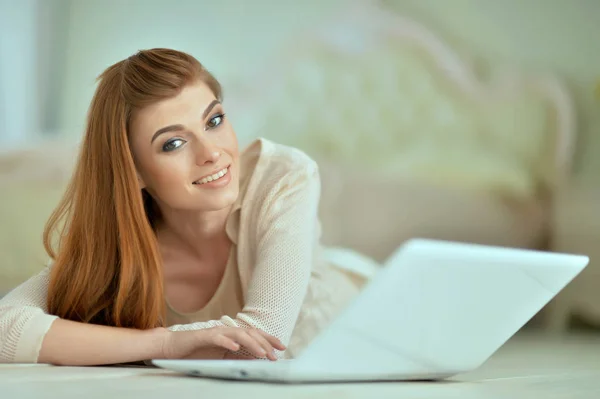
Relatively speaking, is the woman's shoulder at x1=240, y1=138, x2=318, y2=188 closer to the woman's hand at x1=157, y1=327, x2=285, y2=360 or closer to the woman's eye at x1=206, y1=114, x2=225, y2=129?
the woman's eye at x1=206, y1=114, x2=225, y2=129

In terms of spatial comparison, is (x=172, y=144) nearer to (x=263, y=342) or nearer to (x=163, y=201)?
(x=163, y=201)

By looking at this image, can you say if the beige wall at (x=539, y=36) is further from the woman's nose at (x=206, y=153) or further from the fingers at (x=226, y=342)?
the fingers at (x=226, y=342)

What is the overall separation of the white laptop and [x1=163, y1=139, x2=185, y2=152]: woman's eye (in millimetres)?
659

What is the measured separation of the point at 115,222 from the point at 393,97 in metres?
2.16

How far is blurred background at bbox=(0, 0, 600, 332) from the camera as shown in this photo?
313 cm

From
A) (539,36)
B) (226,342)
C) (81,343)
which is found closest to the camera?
(226,342)

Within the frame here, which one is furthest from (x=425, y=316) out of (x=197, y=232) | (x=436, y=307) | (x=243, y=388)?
(x=197, y=232)

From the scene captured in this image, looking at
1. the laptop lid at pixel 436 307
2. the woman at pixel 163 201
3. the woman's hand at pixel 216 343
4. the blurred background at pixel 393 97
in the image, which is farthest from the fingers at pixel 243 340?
the blurred background at pixel 393 97

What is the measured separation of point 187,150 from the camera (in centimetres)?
152

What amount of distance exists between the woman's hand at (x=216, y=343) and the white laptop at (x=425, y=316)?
23 cm

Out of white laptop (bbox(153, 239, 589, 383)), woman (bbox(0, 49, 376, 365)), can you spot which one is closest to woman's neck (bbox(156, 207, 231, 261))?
woman (bbox(0, 49, 376, 365))

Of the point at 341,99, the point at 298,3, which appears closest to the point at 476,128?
the point at 341,99

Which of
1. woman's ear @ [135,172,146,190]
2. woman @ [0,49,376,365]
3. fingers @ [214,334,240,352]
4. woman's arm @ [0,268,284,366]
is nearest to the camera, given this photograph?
fingers @ [214,334,240,352]

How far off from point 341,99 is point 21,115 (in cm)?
137
